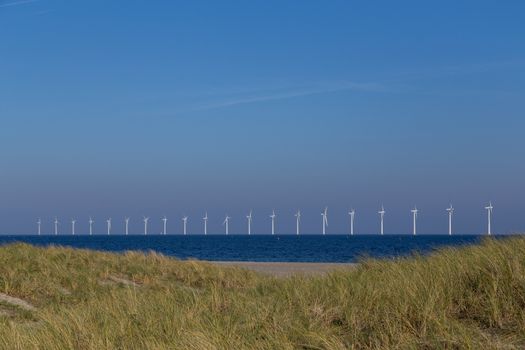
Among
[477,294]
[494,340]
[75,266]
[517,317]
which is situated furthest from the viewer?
[75,266]

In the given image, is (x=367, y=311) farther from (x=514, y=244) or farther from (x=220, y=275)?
(x=220, y=275)

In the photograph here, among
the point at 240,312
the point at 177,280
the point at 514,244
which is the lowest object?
the point at 177,280

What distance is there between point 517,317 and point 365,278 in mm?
3679

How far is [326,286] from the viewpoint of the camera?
1145 cm

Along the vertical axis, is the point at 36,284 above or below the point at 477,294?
below

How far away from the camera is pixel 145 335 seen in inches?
339

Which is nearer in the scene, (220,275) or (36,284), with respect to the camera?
(36,284)

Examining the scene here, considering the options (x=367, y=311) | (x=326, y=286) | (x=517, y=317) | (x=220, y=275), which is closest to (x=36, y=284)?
(x=220, y=275)

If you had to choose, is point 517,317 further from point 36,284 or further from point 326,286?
point 36,284

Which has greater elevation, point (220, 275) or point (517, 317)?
point (517, 317)

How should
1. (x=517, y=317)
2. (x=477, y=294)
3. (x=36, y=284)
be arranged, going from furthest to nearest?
1. (x=36, y=284)
2. (x=477, y=294)
3. (x=517, y=317)

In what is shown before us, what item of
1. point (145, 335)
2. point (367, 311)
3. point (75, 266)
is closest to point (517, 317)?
point (367, 311)

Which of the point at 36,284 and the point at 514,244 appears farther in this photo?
the point at 36,284

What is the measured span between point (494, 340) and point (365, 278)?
426cm
